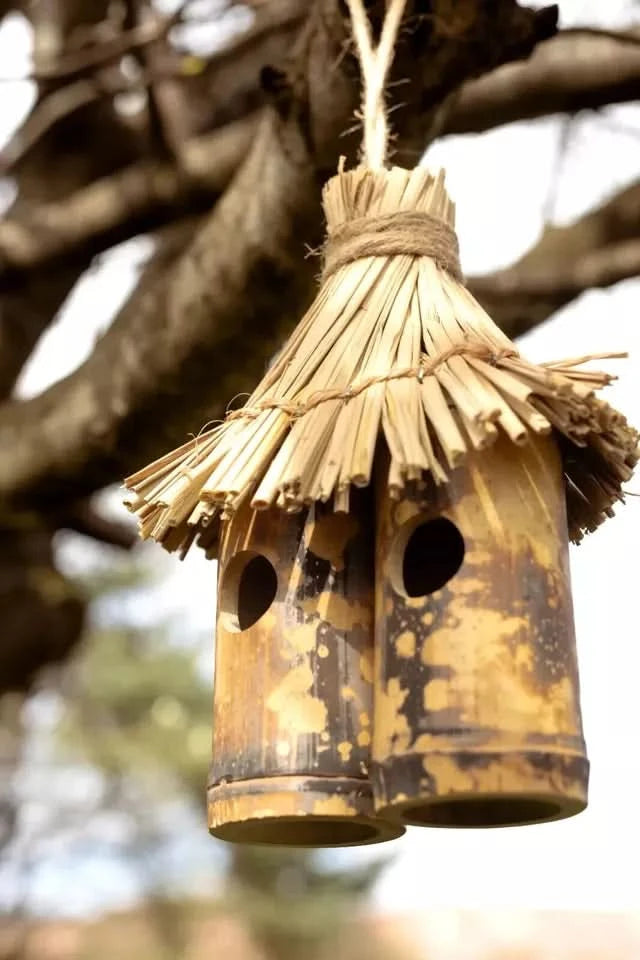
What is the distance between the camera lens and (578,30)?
170 cm

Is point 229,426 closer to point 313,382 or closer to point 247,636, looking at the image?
point 313,382

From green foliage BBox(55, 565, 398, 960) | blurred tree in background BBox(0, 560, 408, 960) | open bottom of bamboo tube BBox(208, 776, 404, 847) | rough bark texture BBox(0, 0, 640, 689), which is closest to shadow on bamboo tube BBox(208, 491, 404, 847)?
open bottom of bamboo tube BBox(208, 776, 404, 847)

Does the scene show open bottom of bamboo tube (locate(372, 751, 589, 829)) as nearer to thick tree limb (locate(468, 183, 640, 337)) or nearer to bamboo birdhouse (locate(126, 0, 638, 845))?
bamboo birdhouse (locate(126, 0, 638, 845))

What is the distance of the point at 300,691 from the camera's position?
960mm

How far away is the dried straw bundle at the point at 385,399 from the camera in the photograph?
2.95ft

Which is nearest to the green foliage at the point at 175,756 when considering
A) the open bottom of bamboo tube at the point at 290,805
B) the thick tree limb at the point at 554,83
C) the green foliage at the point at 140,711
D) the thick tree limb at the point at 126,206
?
the green foliage at the point at 140,711

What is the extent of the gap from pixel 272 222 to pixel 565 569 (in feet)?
3.04

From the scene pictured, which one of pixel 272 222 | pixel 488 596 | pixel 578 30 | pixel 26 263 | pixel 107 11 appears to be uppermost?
pixel 107 11

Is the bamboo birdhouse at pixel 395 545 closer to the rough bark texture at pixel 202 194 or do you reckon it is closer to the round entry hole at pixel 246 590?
the round entry hole at pixel 246 590

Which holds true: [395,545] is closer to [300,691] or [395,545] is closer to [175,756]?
[300,691]

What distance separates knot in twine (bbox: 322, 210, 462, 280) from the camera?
3.54 feet

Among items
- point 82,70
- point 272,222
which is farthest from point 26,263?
point 272,222

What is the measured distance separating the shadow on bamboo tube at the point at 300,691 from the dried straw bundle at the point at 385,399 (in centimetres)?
5

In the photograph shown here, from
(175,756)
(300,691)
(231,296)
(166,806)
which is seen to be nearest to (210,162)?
(231,296)
